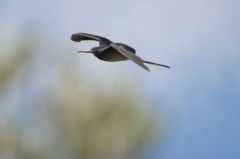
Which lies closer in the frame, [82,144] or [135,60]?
[135,60]

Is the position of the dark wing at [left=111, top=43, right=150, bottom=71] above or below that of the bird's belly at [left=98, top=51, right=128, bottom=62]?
above

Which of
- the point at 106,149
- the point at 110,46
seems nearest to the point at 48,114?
the point at 106,149

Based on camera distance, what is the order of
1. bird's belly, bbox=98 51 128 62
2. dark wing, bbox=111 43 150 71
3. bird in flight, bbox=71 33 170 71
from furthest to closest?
bird's belly, bbox=98 51 128 62 < bird in flight, bbox=71 33 170 71 < dark wing, bbox=111 43 150 71

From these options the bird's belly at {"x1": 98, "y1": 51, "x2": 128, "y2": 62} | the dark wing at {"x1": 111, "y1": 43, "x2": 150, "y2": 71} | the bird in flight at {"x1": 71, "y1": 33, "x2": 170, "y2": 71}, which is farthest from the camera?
the bird's belly at {"x1": 98, "y1": 51, "x2": 128, "y2": 62}

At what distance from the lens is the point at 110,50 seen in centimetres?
344

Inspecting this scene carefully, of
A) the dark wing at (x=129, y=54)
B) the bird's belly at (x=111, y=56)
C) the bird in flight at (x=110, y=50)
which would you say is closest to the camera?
the dark wing at (x=129, y=54)

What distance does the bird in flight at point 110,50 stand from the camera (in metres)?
2.96

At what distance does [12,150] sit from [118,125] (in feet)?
3.13

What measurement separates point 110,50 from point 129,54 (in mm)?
495

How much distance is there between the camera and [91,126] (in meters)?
6.29

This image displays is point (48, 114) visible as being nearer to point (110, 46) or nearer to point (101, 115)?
point (101, 115)

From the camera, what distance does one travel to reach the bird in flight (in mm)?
2965

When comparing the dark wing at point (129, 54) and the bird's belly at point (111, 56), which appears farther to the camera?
the bird's belly at point (111, 56)

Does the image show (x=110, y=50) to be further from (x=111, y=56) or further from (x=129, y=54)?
(x=129, y=54)
